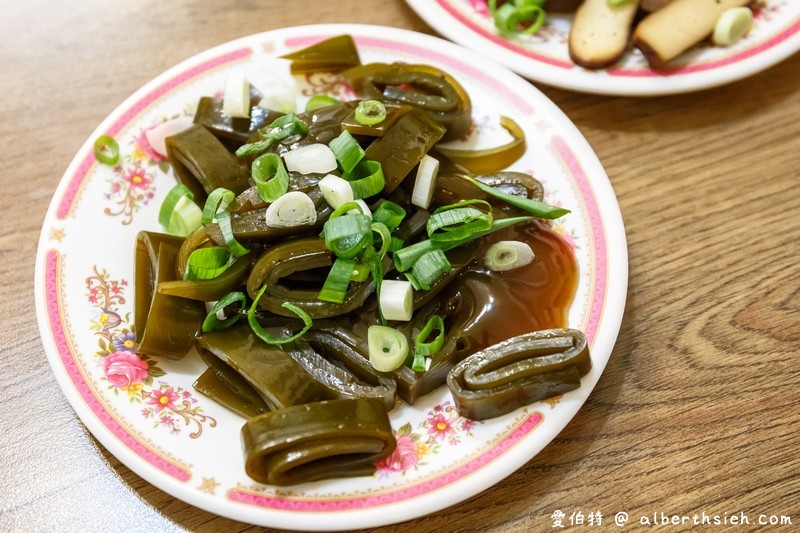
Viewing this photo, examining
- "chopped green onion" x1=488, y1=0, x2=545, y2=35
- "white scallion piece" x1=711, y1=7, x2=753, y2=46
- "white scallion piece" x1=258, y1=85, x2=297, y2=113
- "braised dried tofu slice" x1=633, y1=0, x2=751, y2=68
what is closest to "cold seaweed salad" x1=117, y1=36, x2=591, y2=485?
"white scallion piece" x1=258, y1=85, x2=297, y2=113

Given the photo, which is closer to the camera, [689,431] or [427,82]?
[689,431]

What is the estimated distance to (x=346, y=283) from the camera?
2203 mm

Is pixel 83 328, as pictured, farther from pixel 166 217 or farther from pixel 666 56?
pixel 666 56

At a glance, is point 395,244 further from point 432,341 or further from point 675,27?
point 675,27

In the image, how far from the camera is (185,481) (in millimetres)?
1912

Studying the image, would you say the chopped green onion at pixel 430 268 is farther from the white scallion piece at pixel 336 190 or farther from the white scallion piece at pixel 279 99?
the white scallion piece at pixel 279 99

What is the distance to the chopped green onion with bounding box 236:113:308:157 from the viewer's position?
240 centimetres

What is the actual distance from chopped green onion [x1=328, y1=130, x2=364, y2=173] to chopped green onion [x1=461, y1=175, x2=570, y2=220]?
0.44 meters

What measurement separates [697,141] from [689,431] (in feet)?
4.49

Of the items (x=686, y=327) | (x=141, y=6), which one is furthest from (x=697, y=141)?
(x=141, y=6)

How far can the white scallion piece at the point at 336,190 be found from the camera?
2.23 meters

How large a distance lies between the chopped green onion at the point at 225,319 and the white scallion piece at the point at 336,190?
422 mm

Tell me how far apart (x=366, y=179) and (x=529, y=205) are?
0.57 m

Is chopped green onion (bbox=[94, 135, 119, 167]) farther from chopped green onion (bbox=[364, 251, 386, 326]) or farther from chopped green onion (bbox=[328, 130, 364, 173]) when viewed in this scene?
chopped green onion (bbox=[364, 251, 386, 326])
